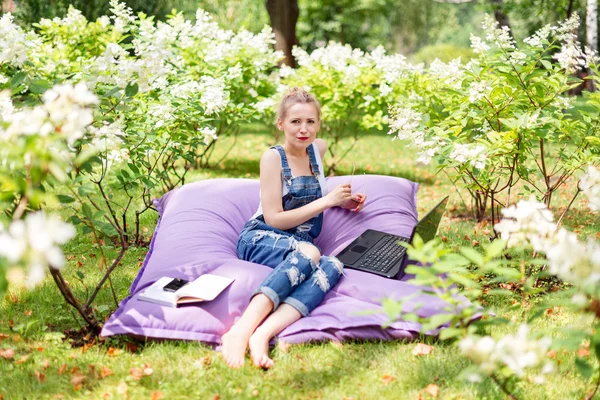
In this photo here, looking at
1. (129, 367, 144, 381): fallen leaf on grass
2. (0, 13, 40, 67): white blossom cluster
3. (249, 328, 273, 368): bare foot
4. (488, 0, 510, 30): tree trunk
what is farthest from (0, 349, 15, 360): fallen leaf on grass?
(488, 0, 510, 30): tree trunk

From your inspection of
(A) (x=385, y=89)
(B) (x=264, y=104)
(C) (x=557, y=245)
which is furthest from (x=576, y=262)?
(B) (x=264, y=104)

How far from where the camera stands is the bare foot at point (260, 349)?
2.58 metres

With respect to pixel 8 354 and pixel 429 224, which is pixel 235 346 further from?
pixel 429 224

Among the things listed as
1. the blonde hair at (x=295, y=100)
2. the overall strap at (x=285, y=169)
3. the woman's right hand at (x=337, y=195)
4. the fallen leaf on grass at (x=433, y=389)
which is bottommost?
the fallen leaf on grass at (x=433, y=389)

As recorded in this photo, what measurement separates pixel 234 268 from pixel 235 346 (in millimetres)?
567

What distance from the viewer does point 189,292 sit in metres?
2.91

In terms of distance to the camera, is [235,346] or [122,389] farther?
[235,346]

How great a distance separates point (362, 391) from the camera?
244 centimetres

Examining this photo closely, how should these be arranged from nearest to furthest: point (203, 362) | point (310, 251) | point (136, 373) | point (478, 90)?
point (136, 373) < point (203, 362) < point (310, 251) < point (478, 90)

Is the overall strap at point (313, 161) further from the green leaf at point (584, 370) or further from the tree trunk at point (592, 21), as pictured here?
the tree trunk at point (592, 21)

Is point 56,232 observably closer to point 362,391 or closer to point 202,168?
point 362,391

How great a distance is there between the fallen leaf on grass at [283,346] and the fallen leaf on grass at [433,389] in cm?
64

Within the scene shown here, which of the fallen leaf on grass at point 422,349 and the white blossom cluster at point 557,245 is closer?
the white blossom cluster at point 557,245

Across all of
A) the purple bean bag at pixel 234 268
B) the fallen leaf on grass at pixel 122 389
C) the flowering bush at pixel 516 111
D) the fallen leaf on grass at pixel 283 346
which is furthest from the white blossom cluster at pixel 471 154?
Answer: the fallen leaf on grass at pixel 122 389
